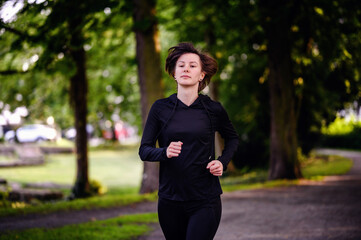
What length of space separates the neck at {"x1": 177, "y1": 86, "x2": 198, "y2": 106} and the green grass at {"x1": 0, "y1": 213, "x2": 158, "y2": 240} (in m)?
3.84

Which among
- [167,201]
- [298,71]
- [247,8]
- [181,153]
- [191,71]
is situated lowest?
[167,201]

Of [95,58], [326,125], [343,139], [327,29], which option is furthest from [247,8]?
[343,139]

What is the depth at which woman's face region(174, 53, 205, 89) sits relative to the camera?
3305 millimetres

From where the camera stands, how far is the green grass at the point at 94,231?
20.5 ft

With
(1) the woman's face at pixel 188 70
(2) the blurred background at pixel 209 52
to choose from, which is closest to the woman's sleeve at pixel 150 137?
(1) the woman's face at pixel 188 70

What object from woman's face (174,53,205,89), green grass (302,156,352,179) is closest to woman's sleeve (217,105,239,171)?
woman's face (174,53,205,89)

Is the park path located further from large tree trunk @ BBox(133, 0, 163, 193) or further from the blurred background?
the blurred background

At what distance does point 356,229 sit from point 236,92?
15.0m

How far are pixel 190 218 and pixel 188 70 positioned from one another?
1.24 metres

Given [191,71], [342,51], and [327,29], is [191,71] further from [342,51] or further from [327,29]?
[327,29]

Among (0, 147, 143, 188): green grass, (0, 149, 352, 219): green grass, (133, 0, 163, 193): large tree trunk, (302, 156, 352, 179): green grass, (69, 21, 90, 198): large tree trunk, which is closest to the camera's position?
(0, 149, 352, 219): green grass

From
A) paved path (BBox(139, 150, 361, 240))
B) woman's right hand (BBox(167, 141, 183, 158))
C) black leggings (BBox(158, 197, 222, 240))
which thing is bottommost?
paved path (BBox(139, 150, 361, 240))

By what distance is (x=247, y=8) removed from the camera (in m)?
11.9

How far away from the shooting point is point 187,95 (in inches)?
129
